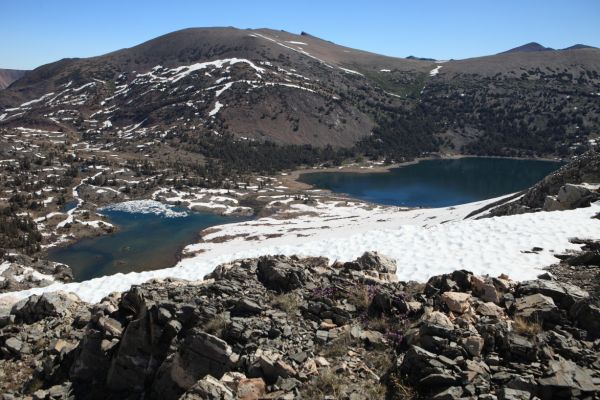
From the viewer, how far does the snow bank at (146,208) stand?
94.5m

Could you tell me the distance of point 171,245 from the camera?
7319 centimetres

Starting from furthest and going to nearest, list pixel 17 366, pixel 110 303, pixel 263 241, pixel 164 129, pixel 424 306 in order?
1. pixel 164 129
2. pixel 263 241
3. pixel 110 303
4. pixel 17 366
5. pixel 424 306

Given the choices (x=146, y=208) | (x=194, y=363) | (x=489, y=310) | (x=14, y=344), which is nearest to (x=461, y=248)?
(x=489, y=310)

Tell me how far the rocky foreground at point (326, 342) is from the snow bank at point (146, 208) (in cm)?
7769

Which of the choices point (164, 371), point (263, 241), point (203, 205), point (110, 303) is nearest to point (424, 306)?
point (164, 371)

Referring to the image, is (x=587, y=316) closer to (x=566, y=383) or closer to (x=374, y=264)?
(x=566, y=383)

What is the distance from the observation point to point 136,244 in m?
73.7

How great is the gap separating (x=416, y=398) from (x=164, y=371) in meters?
7.17

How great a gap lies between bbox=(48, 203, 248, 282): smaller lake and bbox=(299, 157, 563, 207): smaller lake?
2197 inches

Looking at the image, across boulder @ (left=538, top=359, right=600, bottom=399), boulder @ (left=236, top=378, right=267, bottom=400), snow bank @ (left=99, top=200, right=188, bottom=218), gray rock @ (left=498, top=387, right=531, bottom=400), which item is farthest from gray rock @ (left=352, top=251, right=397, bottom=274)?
snow bank @ (left=99, top=200, right=188, bottom=218)

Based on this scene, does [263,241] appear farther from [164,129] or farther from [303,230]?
[164,129]

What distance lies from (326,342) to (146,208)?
9196 cm

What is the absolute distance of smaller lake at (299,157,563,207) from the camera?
131875mm

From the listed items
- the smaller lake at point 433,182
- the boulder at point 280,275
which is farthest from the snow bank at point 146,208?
the boulder at point 280,275
